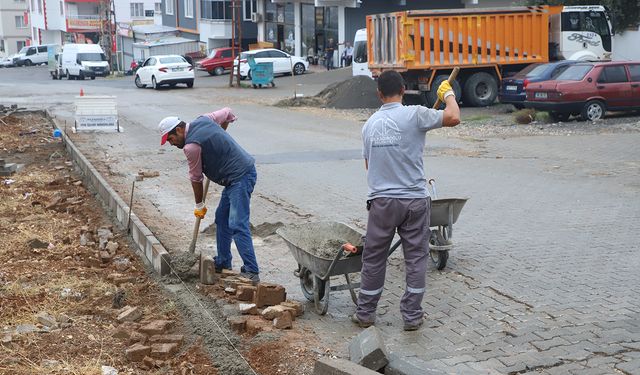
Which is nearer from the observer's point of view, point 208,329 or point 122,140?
point 208,329

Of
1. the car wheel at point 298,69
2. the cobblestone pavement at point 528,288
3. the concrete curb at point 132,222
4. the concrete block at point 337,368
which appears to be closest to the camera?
the concrete block at point 337,368

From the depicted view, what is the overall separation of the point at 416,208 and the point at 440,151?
11.2 m

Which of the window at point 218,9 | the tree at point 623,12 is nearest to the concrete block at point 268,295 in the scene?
the tree at point 623,12

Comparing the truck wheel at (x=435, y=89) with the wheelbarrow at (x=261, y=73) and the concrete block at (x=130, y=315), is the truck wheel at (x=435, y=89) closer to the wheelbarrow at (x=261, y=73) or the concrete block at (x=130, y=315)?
the wheelbarrow at (x=261, y=73)

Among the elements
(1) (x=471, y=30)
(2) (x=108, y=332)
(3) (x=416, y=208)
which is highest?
(1) (x=471, y=30)

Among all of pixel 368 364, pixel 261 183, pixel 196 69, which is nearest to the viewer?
pixel 368 364

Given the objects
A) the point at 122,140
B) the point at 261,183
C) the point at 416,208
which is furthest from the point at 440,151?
the point at 416,208

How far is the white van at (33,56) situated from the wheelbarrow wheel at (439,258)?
73.3 m

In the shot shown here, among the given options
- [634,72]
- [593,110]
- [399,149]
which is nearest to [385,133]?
[399,149]

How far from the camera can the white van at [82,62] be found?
5403 centimetres

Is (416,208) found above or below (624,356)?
above

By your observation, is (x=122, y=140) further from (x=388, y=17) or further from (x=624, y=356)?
(x=624, y=356)

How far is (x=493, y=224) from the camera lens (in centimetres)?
995

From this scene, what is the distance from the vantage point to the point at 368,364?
5348 millimetres
